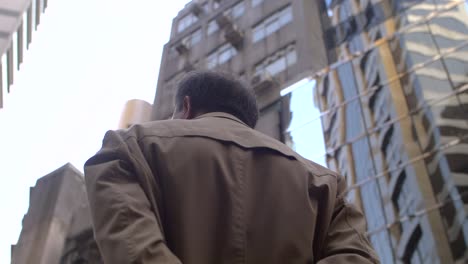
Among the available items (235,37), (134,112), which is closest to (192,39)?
(235,37)

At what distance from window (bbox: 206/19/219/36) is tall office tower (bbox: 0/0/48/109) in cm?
849

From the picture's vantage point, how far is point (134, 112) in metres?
22.3

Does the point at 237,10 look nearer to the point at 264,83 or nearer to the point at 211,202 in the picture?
the point at 264,83

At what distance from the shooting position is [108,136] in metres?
→ 2.01

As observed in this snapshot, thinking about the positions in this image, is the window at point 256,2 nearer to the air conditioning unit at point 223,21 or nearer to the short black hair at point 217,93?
the air conditioning unit at point 223,21

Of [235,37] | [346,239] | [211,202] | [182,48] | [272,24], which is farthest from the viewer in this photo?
[182,48]

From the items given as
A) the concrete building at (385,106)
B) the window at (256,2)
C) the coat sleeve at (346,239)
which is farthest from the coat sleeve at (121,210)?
the window at (256,2)

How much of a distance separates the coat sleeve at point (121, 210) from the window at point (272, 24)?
83.9 feet

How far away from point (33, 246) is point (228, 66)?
67.8 ft

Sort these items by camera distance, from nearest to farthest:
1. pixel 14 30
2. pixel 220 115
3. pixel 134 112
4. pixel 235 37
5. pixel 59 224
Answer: pixel 220 115
pixel 59 224
pixel 134 112
pixel 14 30
pixel 235 37

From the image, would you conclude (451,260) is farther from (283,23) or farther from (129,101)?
(283,23)

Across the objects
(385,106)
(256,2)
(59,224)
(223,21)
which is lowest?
(59,224)

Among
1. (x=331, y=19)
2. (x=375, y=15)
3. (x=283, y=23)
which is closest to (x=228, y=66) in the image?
(x=283, y=23)

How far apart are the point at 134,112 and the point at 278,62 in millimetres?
6408
